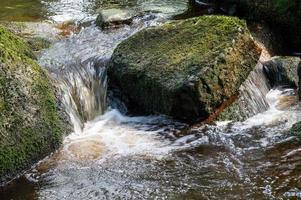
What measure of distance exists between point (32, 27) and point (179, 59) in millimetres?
4281

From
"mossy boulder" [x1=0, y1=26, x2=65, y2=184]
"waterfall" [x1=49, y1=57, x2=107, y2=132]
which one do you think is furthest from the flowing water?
"mossy boulder" [x1=0, y1=26, x2=65, y2=184]

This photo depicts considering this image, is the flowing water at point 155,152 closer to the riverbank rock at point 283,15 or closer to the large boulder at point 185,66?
the large boulder at point 185,66

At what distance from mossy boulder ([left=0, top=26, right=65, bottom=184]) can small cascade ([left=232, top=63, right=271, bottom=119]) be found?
277 centimetres

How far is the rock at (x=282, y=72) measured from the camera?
8.58 meters

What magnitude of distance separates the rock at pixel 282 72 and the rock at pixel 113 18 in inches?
139

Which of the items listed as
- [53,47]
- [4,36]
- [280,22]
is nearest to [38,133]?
[4,36]

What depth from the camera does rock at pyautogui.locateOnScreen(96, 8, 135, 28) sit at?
10716 millimetres

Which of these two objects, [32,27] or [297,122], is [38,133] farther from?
[32,27]

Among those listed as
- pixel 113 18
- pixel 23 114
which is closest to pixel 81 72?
pixel 23 114

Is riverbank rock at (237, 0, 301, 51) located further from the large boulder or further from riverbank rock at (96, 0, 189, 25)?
the large boulder

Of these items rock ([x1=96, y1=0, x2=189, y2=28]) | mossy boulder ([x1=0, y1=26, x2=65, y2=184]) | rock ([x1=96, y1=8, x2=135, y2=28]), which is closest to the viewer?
mossy boulder ([x1=0, y1=26, x2=65, y2=184])

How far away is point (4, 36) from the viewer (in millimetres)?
7301

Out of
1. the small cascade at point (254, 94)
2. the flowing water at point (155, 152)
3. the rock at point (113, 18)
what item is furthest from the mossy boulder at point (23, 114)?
the rock at point (113, 18)

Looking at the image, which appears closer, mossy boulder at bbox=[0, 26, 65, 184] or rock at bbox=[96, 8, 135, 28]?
mossy boulder at bbox=[0, 26, 65, 184]
